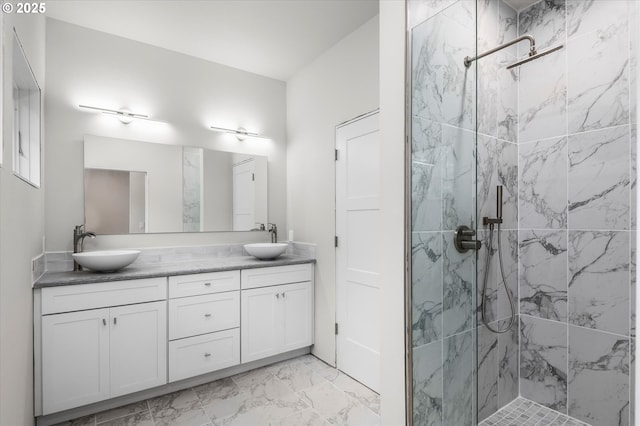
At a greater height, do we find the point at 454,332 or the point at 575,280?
the point at 575,280

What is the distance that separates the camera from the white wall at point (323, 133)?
2.67 meters

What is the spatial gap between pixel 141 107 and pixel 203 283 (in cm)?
162

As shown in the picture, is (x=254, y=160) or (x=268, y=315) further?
(x=254, y=160)

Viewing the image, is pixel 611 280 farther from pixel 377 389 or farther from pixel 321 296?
pixel 321 296

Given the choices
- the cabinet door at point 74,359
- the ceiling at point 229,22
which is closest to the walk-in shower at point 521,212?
the ceiling at point 229,22

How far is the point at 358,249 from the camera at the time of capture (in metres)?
2.70

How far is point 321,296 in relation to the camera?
3104 mm

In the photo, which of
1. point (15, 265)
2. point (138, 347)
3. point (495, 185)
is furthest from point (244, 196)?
point (495, 185)

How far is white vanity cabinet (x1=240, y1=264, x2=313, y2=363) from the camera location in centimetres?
278

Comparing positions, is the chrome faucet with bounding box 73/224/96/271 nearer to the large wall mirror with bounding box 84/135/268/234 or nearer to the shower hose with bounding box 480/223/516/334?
the large wall mirror with bounding box 84/135/268/234

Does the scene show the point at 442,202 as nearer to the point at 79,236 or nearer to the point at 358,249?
the point at 358,249

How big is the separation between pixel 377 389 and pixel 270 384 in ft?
2.67

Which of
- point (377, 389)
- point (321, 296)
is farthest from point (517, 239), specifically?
point (321, 296)

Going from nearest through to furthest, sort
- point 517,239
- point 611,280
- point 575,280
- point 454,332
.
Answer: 1. point 454,332
2. point 611,280
3. point 575,280
4. point 517,239
